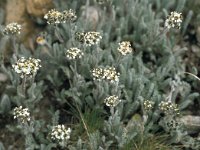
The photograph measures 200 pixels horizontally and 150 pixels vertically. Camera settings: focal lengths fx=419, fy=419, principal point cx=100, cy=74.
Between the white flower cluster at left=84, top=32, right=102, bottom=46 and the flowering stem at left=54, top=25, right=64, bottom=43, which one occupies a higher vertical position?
the flowering stem at left=54, top=25, right=64, bottom=43

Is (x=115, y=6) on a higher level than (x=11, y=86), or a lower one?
higher

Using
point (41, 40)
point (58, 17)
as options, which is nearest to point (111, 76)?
point (58, 17)

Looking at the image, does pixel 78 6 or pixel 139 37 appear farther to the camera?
pixel 78 6

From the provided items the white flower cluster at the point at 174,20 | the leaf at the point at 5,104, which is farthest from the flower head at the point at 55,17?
the white flower cluster at the point at 174,20

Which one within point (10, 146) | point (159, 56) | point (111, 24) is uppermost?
point (111, 24)

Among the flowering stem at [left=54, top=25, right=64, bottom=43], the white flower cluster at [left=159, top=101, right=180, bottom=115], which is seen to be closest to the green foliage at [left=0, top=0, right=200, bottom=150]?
the flowering stem at [left=54, top=25, right=64, bottom=43]

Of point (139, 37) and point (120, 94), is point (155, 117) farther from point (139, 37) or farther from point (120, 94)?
point (139, 37)

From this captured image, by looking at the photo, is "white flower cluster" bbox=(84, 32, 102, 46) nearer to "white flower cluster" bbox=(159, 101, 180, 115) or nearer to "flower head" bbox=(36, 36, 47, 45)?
"flower head" bbox=(36, 36, 47, 45)

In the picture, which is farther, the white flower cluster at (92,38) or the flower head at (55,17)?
the flower head at (55,17)

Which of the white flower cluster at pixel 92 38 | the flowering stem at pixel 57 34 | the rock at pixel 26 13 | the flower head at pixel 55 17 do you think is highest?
the rock at pixel 26 13

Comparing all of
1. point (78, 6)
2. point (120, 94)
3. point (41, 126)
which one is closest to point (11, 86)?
point (41, 126)

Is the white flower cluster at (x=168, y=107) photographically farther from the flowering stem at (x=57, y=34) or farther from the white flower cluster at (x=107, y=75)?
the flowering stem at (x=57, y=34)
